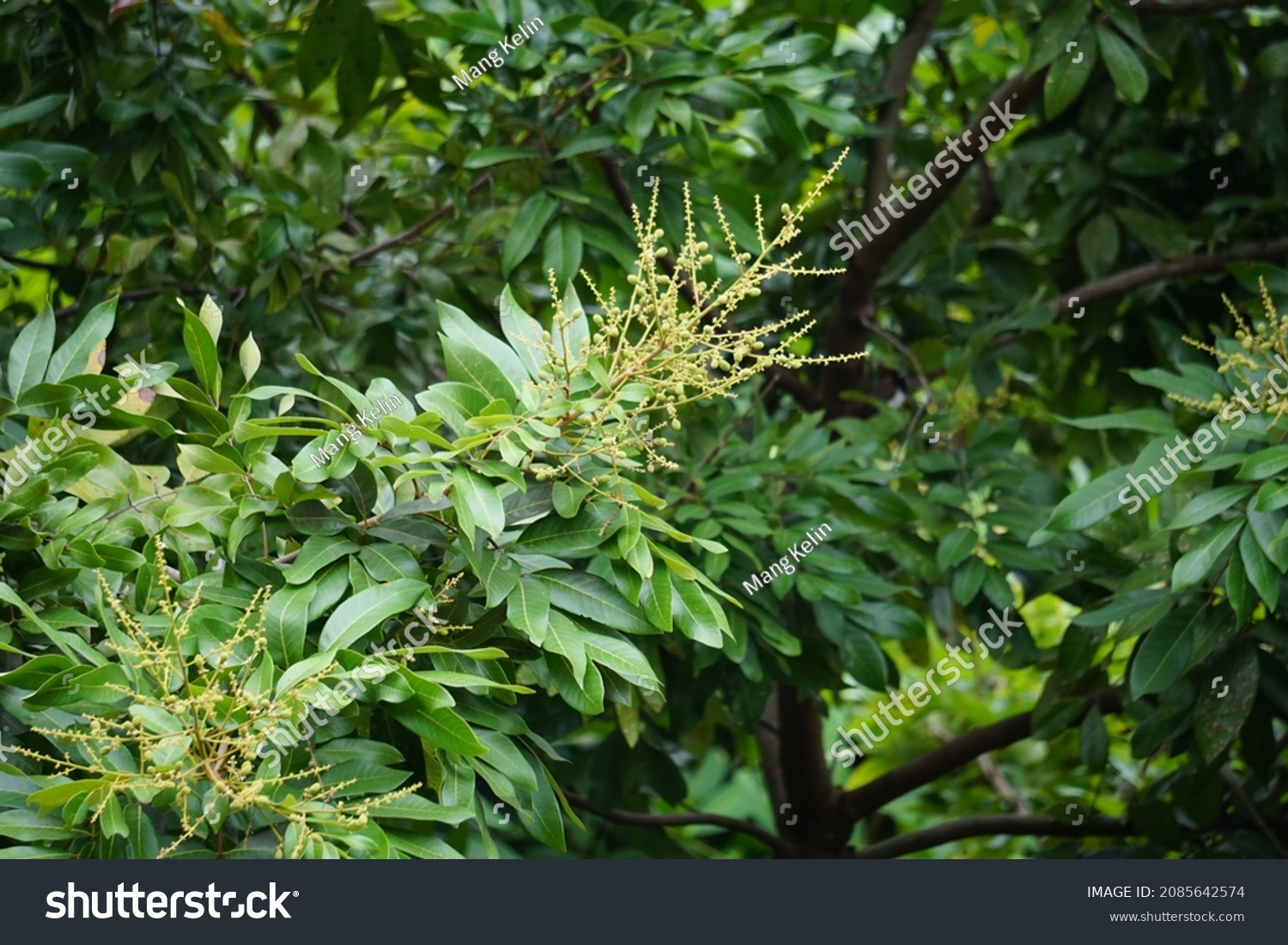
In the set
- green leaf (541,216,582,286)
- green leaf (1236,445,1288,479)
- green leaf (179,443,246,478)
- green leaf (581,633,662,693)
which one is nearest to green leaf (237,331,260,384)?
green leaf (179,443,246,478)

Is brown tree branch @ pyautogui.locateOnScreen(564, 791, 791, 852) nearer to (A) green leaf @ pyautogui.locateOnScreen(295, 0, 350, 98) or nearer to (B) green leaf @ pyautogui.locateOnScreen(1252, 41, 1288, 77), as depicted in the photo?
(A) green leaf @ pyautogui.locateOnScreen(295, 0, 350, 98)

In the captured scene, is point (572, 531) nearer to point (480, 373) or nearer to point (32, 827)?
point (480, 373)

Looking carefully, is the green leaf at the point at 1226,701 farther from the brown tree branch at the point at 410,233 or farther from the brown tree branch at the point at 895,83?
the brown tree branch at the point at 410,233

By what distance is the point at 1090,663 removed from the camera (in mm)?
2086

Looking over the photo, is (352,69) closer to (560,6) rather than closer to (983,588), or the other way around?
(560,6)

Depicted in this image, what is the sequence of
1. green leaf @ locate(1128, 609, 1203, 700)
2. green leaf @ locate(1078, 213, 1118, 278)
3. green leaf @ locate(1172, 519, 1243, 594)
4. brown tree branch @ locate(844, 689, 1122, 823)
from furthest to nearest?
1. green leaf @ locate(1078, 213, 1118, 278)
2. brown tree branch @ locate(844, 689, 1122, 823)
3. green leaf @ locate(1128, 609, 1203, 700)
4. green leaf @ locate(1172, 519, 1243, 594)

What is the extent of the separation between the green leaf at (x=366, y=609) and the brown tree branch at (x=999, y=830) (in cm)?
137

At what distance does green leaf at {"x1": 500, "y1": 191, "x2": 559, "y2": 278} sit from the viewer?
1.96m

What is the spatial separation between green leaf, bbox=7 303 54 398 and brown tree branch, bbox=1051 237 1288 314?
1.75 metres

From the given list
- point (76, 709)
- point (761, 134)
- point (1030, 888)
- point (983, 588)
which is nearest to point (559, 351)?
point (76, 709)

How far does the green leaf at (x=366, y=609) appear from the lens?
3.95 feet

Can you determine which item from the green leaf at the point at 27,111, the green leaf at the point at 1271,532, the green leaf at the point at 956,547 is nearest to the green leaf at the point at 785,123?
the green leaf at the point at 956,547

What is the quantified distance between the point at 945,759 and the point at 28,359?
1.70m

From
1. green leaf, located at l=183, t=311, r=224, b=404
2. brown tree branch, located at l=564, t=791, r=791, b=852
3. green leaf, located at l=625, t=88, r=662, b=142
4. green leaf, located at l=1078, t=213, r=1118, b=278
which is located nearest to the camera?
green leaf, located at l=183, t=311, r=224, b=404
